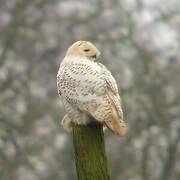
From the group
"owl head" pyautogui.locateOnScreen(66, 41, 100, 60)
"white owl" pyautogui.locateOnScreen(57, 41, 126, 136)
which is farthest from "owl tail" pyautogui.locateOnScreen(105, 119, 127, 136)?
"owl head" pyautogui.locateOnScreen(66, 41, 100, 60)

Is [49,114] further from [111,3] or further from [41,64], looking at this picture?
[111,3]

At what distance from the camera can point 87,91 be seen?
3.52m

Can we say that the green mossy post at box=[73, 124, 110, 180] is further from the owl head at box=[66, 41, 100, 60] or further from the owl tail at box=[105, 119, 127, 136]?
the owl head at box=[66, 41, 100, 60]

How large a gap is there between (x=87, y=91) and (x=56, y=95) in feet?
41.8

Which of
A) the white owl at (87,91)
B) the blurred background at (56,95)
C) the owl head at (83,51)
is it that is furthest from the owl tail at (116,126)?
the blurred background at (56,95)

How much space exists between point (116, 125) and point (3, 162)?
12381mm

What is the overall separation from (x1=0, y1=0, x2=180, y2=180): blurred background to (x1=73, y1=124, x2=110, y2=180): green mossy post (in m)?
12.2

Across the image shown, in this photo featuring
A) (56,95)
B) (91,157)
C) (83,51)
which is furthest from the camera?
(56,95)

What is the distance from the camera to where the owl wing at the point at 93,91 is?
343 centimetres

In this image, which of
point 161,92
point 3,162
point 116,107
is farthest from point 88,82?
point 161,92

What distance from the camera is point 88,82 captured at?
11.6 feet

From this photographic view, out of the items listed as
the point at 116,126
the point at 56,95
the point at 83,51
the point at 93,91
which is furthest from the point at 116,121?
the point at 56,95

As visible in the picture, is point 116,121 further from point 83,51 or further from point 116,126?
point 83,51

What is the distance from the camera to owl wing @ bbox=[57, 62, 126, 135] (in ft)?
11.2
